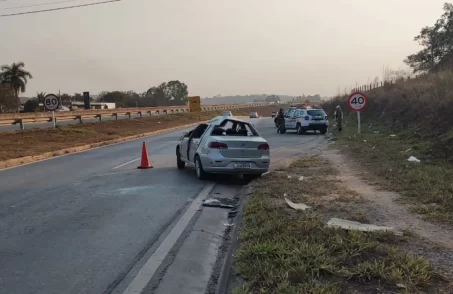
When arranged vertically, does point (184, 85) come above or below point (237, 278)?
above

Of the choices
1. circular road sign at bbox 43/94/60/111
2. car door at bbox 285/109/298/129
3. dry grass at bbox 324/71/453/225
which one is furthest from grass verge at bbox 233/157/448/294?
car door at bbox 285/109/298/129

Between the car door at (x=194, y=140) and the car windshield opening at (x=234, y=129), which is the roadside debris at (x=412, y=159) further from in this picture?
the car door at (x=194, y=140)

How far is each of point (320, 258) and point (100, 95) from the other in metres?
149

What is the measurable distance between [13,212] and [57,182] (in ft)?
12.0

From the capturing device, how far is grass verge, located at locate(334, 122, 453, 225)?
24.6 feet

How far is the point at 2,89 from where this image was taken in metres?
84.3

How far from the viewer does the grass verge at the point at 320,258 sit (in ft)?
14.4

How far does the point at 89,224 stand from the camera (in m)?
7.55

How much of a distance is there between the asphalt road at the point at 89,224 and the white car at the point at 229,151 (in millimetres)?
425

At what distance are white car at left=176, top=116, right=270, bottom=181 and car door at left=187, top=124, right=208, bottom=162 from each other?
12 cm

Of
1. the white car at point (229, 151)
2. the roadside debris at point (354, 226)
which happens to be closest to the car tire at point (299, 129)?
the white car at point (229, 151)

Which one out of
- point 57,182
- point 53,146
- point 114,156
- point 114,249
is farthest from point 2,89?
point 114,249

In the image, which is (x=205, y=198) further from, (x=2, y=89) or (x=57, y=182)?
(x=2, y=89)

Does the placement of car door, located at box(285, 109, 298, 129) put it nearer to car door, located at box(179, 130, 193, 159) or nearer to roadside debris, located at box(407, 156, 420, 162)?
car door, located at box(179, 130, 193, 159)
